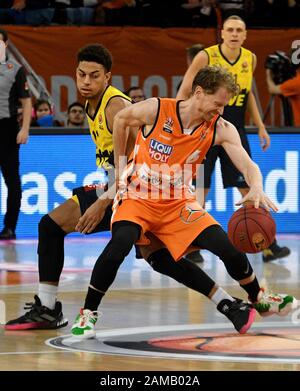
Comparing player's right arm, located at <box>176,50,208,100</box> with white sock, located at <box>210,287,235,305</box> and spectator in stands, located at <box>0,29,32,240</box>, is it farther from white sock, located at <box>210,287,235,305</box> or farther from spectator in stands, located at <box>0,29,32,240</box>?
white sock, located at <box>210,287,235,305</box>

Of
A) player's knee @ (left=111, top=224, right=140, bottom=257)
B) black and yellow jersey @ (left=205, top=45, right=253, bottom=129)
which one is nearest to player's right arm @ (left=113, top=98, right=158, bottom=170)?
player's knee @ (left=111, top=224, right=140, bottom=257)

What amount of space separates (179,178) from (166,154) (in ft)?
0.66

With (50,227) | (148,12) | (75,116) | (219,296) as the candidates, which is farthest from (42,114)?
(219,296)

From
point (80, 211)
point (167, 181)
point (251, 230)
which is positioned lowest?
point (251, 230)

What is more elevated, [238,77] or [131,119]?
[238,77]

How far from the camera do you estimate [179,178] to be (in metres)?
8.54

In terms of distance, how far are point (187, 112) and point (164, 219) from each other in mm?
721

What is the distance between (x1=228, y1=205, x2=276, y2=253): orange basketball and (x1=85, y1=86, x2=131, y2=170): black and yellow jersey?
0.96 metres

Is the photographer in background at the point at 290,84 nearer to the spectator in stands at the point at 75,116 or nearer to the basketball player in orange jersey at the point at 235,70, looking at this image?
the spectator in stands at the point at 75,116

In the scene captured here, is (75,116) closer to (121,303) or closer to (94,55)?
(121,303)

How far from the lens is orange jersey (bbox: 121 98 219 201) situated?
8453mm

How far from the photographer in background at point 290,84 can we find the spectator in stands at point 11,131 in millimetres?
3185

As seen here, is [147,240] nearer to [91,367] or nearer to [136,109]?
[136,109]
